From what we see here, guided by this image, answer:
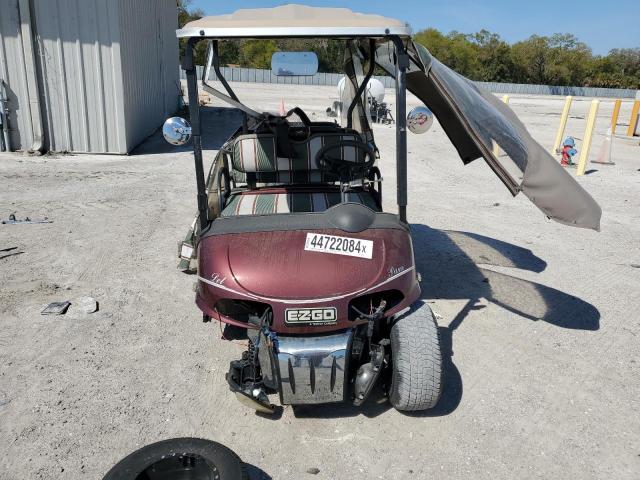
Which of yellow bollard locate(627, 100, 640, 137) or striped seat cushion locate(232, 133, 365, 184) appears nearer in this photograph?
striped seat cushion locate(232, 133, 365, 184)

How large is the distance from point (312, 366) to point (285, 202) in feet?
5.02

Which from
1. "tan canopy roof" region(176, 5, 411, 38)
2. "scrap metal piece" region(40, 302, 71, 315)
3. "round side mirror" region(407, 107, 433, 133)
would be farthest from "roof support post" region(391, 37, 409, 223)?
"scrap metal piece" region(40, 302, 71, 315)

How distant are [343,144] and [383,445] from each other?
83.8 inches

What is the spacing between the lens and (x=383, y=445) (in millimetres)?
3113

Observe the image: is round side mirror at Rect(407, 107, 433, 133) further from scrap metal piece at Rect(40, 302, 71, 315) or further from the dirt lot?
scrap metal piece at Rect(40, 302, 71, 315)

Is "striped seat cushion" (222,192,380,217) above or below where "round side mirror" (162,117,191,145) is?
below

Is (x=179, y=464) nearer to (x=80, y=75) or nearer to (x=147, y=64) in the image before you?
(x=80, y=75)

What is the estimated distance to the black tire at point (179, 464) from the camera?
8.56ft

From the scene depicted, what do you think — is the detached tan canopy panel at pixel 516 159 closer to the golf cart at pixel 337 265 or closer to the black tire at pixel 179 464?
the golf cart at pixel 337 265

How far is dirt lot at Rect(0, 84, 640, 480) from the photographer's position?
9.97ft

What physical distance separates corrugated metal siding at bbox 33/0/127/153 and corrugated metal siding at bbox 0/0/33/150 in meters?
0.35

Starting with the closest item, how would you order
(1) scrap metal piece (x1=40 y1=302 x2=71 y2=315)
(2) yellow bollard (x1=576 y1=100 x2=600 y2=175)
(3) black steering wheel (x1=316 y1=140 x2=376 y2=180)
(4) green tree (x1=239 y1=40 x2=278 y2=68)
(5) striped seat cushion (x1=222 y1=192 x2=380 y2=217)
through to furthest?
(5) striped seat cushion (x1=222 y1=192 x2=380 y2=217) → (3) black steering wheel (x1=316 y1=140 x2=376 y2=180) → (1) scrap metal piece (x1=40 y1=302 x2=71 y2=315) → (4) green tree (x1=239 y1=40 x2=278 y2=68) → (2) yellow bollard (x1=576 y1=100 x2=600 y2=175)

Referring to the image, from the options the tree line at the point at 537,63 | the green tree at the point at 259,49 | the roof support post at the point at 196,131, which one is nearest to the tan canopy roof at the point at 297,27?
the roof support post at the point at 196,131

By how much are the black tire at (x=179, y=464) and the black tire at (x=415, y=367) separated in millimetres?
985
